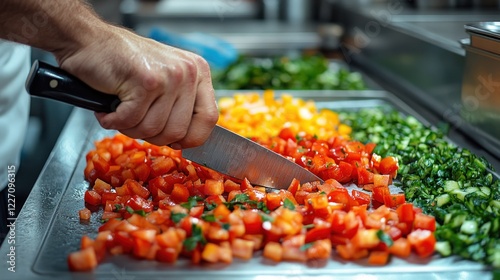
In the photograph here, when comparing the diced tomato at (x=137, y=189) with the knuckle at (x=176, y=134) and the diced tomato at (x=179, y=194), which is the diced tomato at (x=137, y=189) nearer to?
the diced tomato at (x=179, y=194)

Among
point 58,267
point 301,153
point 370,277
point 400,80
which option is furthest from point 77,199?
point 400,80

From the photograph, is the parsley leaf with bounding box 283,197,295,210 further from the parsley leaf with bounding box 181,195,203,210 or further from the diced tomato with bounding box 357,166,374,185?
the diced tomato with bounding box 357,166,374,185

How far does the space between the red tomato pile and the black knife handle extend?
282 millimetres

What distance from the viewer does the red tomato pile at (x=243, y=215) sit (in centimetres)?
137

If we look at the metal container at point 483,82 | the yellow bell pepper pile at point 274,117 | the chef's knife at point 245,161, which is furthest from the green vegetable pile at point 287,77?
the chef's knife at point 245,161

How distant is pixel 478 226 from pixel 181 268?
2.32 feet

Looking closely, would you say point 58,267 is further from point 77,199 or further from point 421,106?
point 421,106

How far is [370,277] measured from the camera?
4.33 feet

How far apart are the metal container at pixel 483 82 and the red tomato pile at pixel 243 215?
0.38m

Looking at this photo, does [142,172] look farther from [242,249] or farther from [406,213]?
[406,213]

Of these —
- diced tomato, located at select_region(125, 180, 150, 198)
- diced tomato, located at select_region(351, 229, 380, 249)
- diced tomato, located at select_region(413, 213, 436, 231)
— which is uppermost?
diced tomato, located at select_region(413, 213, 436, 231)

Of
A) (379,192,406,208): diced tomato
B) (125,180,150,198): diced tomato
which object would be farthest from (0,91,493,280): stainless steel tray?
(379,192,406,208): diced tomato

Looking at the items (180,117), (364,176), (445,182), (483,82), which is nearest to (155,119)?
(180,117)

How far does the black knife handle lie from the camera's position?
1.39 m
